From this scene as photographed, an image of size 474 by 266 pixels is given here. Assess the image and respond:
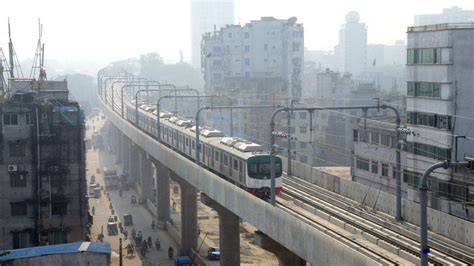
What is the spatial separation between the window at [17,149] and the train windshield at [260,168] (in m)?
14.6

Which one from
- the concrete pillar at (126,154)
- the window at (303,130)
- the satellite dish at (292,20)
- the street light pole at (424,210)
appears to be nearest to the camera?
the street light pole at (424,210)

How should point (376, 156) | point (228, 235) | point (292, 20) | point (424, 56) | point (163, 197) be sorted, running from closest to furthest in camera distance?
point (424, 56) → point (228, 235) → point (376, 156) → point (163, 197) → point (292, 20)

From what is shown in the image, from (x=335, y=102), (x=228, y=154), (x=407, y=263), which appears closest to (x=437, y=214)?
(x=407, y=263)

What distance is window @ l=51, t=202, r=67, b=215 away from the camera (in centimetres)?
4103

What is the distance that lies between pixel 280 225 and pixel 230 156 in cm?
1130

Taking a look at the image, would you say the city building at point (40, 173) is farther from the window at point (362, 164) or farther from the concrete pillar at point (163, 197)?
the concrete pillar at point (163, 197)

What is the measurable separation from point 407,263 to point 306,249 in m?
4.06

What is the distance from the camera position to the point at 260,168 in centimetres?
3384

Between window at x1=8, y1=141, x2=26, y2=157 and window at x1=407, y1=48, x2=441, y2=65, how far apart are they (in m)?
23.0

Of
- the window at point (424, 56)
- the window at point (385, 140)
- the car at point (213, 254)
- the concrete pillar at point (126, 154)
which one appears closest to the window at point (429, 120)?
the window at point (424, 56)

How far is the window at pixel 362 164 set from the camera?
49.6m

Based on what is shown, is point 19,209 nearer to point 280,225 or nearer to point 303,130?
point 280,225

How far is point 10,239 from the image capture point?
40500 mm

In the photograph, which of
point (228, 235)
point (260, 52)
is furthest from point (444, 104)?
point (260, 52)
